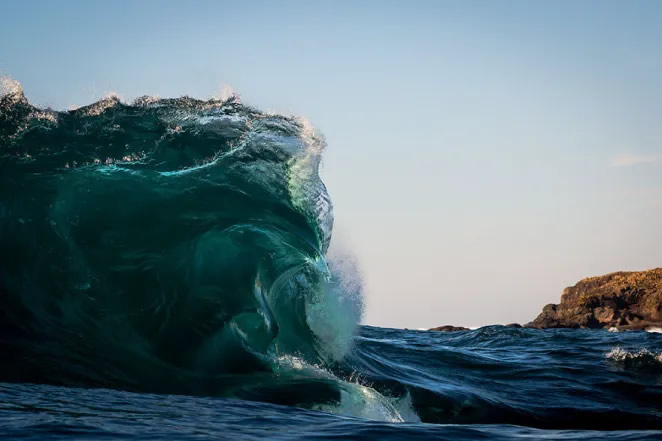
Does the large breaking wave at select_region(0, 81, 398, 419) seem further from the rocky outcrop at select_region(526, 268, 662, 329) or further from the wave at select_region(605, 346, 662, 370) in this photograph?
the rocky outcrop at select_region(526, 268, 662, 329)

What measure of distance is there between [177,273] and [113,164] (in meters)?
2.13

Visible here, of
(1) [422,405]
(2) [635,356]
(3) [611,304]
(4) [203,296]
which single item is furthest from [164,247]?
(3) [611,304]

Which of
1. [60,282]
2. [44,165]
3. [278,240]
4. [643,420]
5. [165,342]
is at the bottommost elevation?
[643,420]

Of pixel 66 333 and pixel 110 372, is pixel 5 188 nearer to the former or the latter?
pixel 66 333

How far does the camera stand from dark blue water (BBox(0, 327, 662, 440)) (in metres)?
4.52

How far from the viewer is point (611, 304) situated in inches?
2398

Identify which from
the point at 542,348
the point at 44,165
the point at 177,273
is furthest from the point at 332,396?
the point at 542,348

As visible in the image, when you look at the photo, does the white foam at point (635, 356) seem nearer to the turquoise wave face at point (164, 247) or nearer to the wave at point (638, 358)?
the wave at point (638, 358)

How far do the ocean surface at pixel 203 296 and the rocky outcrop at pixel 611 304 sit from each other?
167ft

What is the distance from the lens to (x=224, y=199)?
9227 millimetres

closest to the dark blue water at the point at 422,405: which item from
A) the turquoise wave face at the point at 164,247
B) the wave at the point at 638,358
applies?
the wave at the point at 638,358

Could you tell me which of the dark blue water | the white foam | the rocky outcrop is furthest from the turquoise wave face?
the rocky outcrop

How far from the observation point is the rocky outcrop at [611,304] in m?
56.9

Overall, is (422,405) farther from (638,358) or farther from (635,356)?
(635,356)
